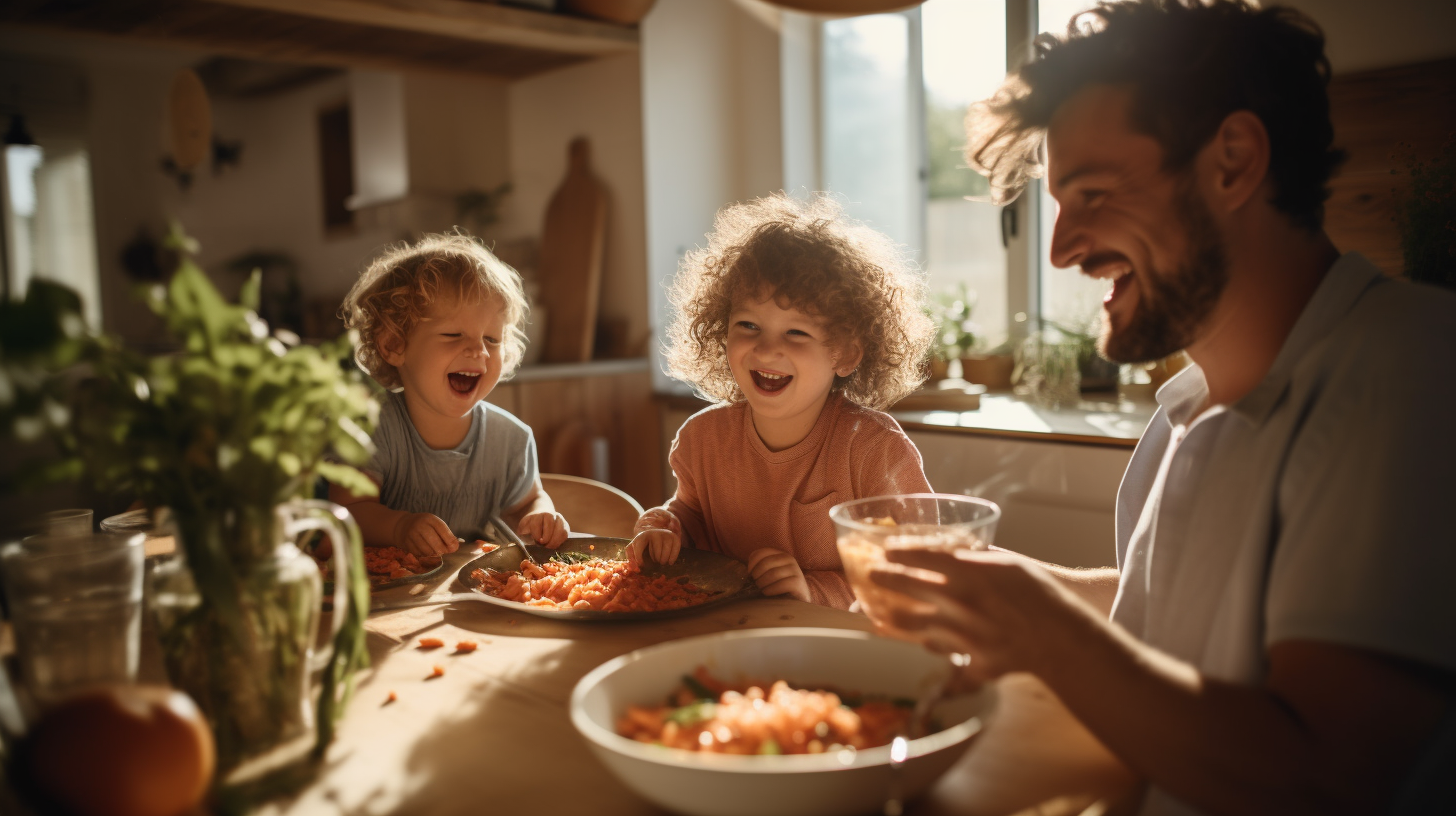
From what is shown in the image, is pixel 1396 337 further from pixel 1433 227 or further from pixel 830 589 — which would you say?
pixel 1433 227

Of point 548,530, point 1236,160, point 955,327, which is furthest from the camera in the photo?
point 955,327

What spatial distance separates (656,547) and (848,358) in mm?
614

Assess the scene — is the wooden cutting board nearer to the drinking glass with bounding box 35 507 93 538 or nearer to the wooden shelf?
the wooden shelf

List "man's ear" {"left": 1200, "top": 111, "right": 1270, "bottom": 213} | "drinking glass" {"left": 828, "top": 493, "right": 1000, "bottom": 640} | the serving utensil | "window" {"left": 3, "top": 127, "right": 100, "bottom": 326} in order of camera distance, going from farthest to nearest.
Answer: "window" {"left": 3, "top": 127, "right": 100, "bottom": 326} < the serving utensil < "man's ear" {"left": 1200, "top": 111, "right": 1270, "bottom": 213} < "drinking glass" {"left": 828, "top": 493, "right": 1000, "bottom": 640}

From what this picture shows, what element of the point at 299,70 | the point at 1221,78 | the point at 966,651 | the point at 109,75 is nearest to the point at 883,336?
the point at 1221,78

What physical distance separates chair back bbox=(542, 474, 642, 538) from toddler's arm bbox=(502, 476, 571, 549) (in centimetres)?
7

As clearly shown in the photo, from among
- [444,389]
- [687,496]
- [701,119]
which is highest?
[701,119]

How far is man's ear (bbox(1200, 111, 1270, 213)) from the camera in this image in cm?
98

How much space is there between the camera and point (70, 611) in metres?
0.83

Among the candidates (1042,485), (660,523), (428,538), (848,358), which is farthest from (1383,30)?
(428,538)

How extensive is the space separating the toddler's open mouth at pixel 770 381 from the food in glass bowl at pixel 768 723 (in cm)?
95

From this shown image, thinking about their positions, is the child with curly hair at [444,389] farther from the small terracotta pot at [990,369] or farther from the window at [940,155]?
the window at [940,155]

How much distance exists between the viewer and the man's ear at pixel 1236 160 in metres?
0.98

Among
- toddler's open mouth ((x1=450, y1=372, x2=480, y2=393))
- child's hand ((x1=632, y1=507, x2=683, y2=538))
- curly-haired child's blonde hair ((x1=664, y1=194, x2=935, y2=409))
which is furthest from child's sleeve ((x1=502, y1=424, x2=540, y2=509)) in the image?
child's hand ((x1=632, y1=507, x2=683, y2=538))
